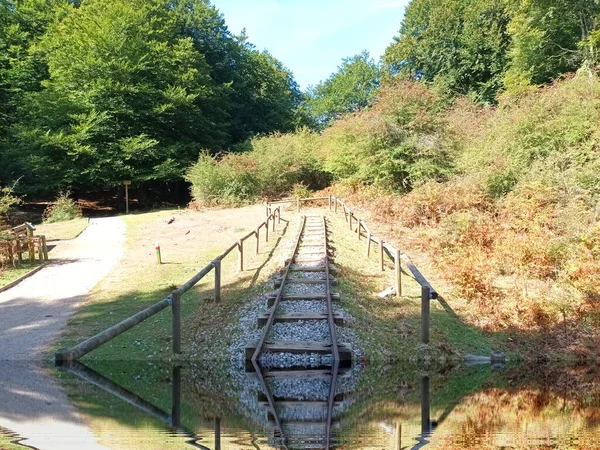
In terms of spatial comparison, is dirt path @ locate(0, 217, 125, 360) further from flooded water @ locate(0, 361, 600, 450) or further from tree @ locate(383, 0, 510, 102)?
tree @ locate(383, 0, 510, 102)

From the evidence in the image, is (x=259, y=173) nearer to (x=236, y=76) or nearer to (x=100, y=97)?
(x=100, y=97)

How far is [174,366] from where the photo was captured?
7.71m

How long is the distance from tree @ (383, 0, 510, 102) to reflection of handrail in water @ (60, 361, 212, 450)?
3301 cm

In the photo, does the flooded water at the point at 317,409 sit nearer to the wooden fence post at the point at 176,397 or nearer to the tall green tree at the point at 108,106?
the wooden fence post at the point at 176,397

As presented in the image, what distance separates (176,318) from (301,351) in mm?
1847

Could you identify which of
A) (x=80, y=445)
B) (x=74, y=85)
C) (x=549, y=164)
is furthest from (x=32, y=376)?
(x=74, y=85)

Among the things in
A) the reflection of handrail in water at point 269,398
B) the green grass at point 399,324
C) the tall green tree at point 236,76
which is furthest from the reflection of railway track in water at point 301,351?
the tall green tree at point 236,76

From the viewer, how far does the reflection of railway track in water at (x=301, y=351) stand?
5.14 m

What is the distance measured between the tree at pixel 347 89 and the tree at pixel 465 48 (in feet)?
79.7

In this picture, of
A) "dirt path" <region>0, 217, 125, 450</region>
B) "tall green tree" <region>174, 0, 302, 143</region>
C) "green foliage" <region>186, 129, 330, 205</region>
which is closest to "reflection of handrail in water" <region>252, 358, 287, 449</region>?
"dirt path" <region>0, 217, 125, 450</region>

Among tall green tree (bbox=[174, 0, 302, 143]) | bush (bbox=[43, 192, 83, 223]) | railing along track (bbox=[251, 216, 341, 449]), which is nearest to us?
railing along track (bbox=[251, 216, 341, 449])

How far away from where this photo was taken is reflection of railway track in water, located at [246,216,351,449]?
5145mm

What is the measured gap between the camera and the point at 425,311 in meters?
8.32

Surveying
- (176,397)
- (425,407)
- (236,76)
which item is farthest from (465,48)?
(176,397)
